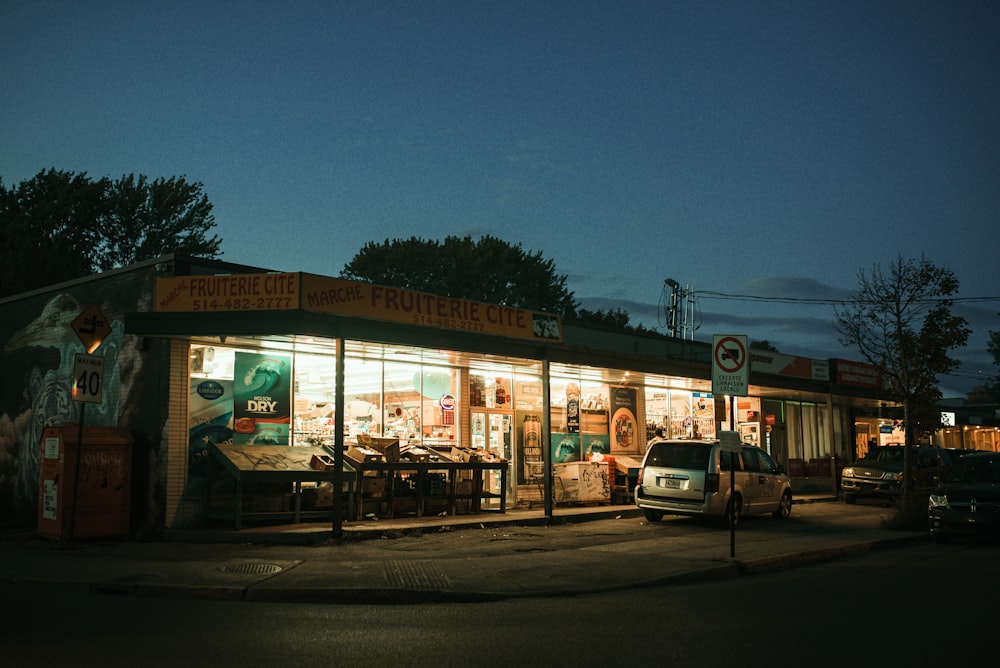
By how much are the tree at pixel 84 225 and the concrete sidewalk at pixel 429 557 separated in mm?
29745

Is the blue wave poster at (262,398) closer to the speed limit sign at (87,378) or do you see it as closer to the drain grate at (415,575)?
the speed limit sign at (87,378)

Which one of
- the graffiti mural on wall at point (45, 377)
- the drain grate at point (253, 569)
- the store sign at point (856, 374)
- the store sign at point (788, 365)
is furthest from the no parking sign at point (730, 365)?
the store sign at point (856, 374)

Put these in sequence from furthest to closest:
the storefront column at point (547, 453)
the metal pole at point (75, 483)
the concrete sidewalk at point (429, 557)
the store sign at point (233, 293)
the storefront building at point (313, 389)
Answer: the storefront column at point (547, 453) < the storefront building at point (313, 389) < the store sign at point (233, 293) < the metal pole at point (75, 483) < the concrete sidewalk at point (429, 557)

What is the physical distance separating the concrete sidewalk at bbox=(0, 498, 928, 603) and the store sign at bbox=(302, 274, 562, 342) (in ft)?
12.8


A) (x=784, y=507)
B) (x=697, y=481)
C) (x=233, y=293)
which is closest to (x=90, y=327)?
(x=233, y=293)

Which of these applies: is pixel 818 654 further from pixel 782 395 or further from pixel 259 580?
pixel 782 395

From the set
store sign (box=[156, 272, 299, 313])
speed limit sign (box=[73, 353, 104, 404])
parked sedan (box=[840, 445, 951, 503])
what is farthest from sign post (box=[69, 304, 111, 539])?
parked sedan (box=[840, 445, 951, 503])

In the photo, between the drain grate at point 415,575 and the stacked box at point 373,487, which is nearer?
the drain grate at point 415,575

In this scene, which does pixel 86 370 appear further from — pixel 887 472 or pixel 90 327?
pixel 887 472

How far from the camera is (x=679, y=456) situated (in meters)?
19.2

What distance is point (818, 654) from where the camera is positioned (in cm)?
741

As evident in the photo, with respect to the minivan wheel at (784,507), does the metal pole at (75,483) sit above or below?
above

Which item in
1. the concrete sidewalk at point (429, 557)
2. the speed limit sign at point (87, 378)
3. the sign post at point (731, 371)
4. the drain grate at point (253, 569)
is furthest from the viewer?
the speed limit sign at point (87, 378)

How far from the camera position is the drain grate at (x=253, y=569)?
1202 cm
